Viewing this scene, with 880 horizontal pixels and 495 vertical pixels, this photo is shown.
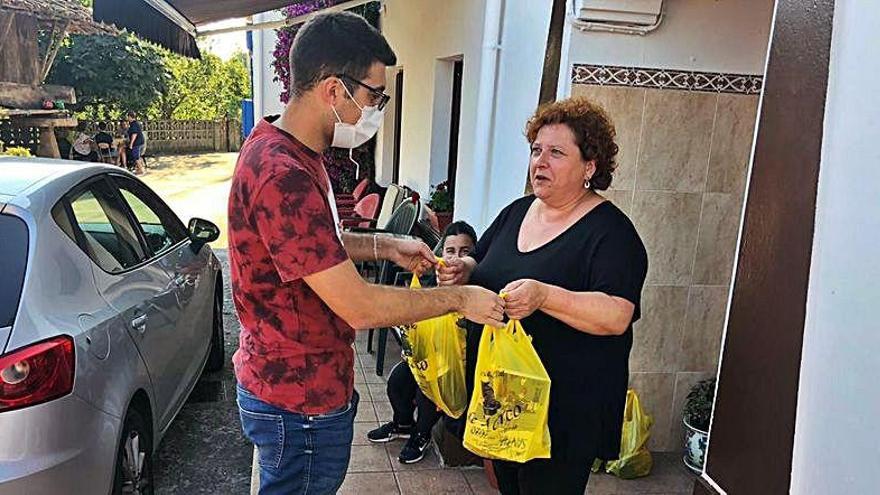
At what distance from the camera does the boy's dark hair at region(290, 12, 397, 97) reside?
1.65 meters

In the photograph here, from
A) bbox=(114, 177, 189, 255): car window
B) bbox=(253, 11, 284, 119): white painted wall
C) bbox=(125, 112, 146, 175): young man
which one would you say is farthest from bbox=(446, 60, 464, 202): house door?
bbox=(125, 112, 146, 175): young man

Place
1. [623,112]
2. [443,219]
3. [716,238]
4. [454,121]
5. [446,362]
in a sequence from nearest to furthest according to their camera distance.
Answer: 1. [446,362]
2. [623,112]
3. [716,238]
4. [443,219]
5. [454,121]

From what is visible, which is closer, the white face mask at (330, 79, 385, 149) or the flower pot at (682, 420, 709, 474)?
the white face mask at (330, 79, 385, 149)

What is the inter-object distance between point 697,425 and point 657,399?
26cm

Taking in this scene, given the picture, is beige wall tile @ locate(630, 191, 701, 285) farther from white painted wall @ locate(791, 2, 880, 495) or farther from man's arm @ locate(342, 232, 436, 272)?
white painted wall @ locate(791, 2, 880, 495)

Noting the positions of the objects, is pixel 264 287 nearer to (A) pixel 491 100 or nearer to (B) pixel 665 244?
(B) pixel 665 244

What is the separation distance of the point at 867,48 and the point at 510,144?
2.49 meters

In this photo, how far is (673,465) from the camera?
11.1 feet

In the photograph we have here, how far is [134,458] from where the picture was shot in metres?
2.65

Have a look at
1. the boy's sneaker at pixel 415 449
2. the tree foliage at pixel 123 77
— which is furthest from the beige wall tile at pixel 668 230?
the tree foliage at pixel 123 77

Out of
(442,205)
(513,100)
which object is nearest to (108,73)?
(442,205)

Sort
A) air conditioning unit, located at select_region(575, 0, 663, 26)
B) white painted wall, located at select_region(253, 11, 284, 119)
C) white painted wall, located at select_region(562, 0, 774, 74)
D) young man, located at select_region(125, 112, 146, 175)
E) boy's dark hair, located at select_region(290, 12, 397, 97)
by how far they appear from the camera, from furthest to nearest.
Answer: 1. young man, located at select_region(125, 112, 146, 175)
2. white painted wall, located at select_region(253, 11, 284, 119)
3. white painted wall, located at select_region(562, 0, 774, 74)
4. air conditioning unit, located at select_region(575, 0, 663, 26)
5. boy's dark hair, located at select_region(290, 12, 397, 97)

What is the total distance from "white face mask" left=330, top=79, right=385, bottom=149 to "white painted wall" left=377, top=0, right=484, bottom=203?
2411 mm

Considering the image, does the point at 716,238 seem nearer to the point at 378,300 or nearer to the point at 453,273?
the point at 453,273
